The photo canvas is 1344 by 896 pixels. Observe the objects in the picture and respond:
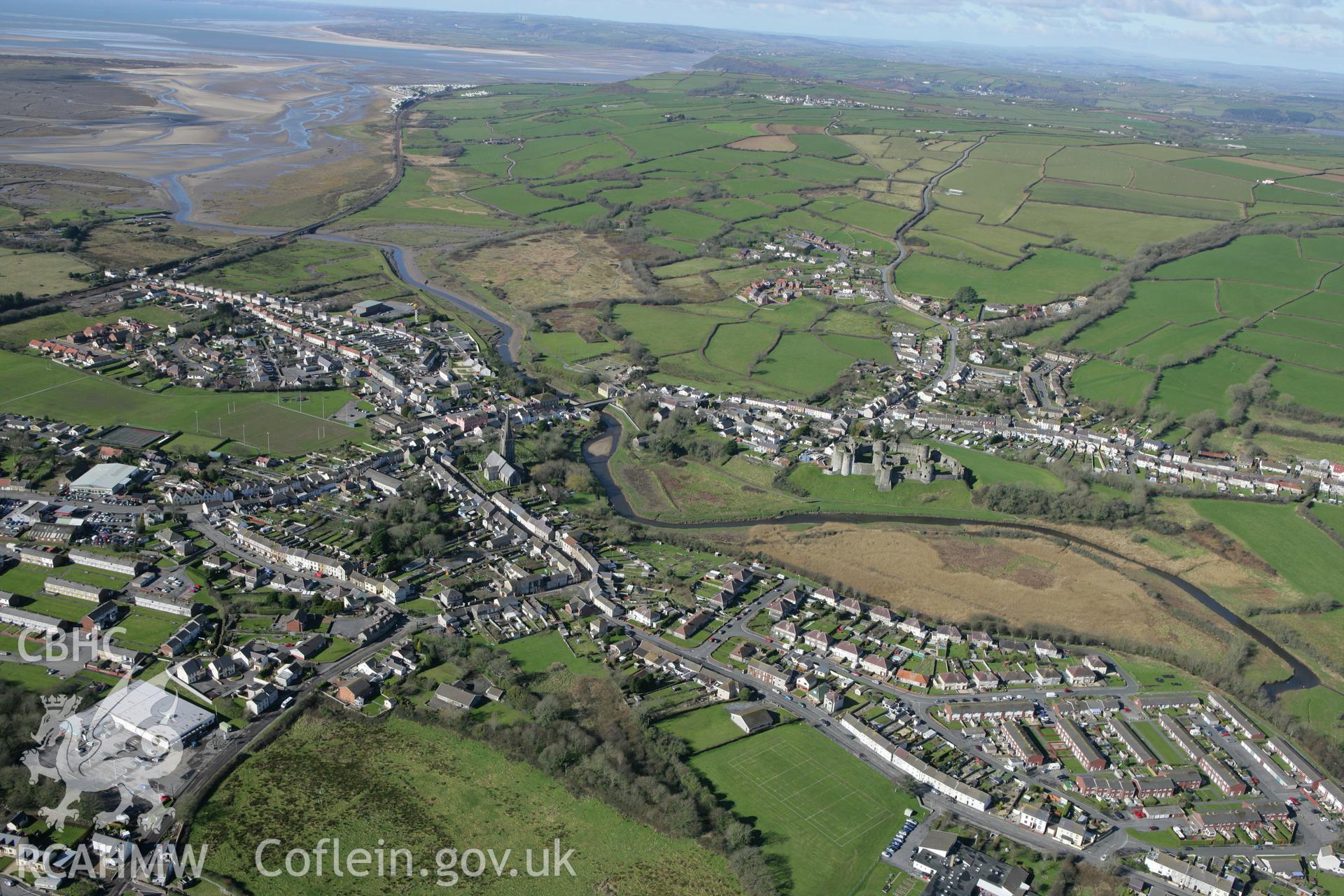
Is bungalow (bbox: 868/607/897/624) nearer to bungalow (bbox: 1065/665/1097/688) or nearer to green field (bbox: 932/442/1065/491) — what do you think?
bungalow (bbox: 1065/665/1097/688)

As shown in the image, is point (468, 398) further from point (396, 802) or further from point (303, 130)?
point (303, 130)

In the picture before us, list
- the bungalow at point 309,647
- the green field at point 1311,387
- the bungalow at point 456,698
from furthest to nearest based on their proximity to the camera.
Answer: the green field at point 1311,387 → the bungalow at point 309,647 → the bungalow at point 456,698

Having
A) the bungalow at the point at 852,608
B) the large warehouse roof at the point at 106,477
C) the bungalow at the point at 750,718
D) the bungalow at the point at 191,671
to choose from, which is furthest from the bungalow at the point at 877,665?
the large warehouse roof at the point at 106,477

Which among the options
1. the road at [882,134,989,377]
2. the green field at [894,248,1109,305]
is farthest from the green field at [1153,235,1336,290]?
the road at [882,134,989,377]

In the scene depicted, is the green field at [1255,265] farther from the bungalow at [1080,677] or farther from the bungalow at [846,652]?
the bungalow at [846,652]

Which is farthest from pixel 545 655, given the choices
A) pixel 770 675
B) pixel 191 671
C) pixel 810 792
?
pixel 191 671

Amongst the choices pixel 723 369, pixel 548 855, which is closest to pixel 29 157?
pixel 723 369
